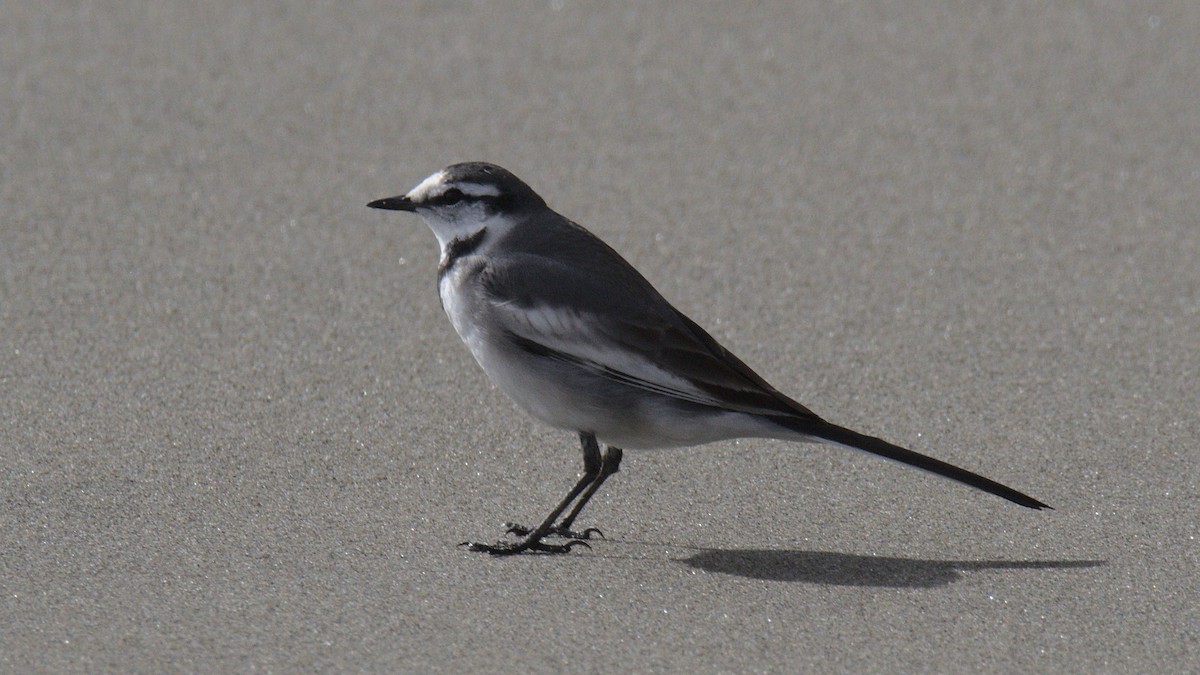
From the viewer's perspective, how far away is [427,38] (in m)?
8.98

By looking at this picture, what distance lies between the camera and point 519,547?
4.79 m

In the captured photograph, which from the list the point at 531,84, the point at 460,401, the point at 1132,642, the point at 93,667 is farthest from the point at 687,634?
the point at 531,84

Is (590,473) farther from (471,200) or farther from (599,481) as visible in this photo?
(471,200)

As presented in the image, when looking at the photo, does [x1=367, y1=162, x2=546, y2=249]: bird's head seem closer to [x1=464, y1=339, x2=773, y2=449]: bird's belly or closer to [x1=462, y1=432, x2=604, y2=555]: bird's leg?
[x1=464, y1=339, x2=773, y2=449]: bird's belly

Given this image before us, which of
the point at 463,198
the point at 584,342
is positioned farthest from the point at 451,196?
the point at 584,342

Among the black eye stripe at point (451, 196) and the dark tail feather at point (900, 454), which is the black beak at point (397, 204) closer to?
the black eye stripe at point (451, 196)

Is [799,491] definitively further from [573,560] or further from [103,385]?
[103,385]

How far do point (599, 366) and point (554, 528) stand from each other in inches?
19.2

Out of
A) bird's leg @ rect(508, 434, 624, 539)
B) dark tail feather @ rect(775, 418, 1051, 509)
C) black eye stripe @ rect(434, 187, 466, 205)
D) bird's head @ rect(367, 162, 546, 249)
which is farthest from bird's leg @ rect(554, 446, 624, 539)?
black eye stripe @ rect(434, 187, 466, 205)

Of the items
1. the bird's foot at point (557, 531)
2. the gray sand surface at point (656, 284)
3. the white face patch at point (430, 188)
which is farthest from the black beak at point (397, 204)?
the bird's foot at point (557, 531)

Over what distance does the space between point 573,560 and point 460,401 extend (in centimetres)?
121

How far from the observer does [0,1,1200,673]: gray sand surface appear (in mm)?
4309

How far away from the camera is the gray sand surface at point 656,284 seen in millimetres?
4309

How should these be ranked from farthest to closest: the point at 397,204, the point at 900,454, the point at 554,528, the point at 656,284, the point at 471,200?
the point at 656,284 → the point at 397,204 → the point at 471,200 → the point at 554,528 → the point at 900,454
